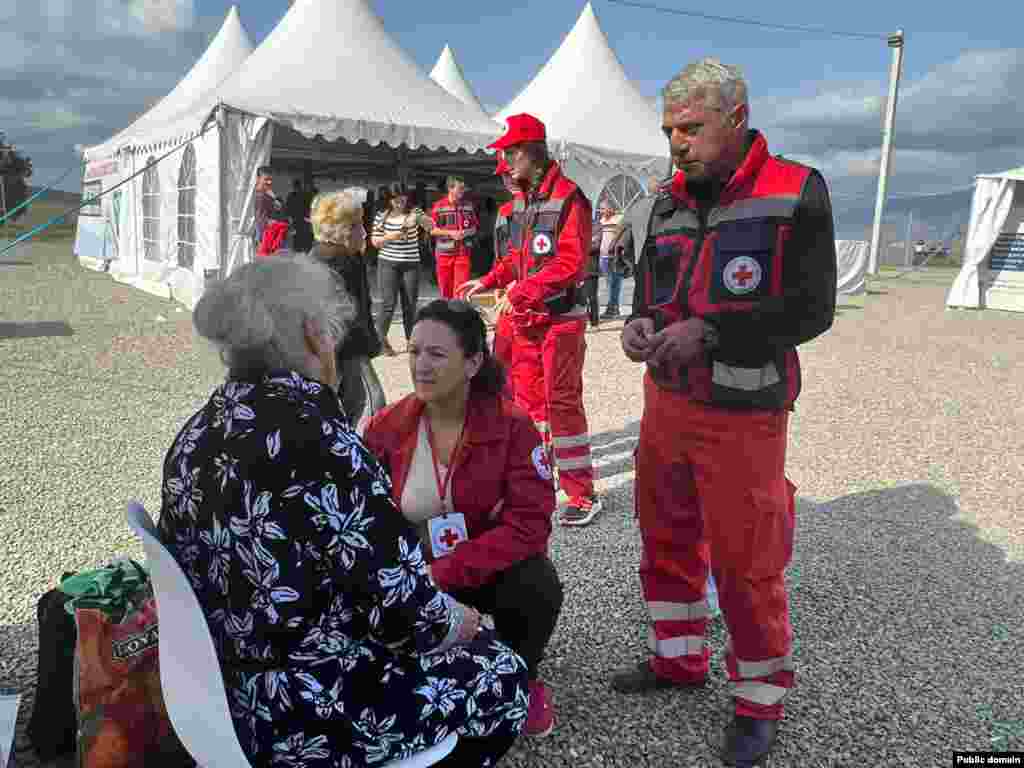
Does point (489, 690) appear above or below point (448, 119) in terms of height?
below

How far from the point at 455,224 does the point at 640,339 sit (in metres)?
6.32

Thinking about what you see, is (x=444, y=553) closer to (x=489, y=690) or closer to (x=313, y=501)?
(x=489, y=690)

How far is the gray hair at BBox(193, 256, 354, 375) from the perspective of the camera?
1.48m

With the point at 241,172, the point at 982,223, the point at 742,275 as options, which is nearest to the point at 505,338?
the point at 742,275

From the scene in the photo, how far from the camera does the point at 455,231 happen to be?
814 cm

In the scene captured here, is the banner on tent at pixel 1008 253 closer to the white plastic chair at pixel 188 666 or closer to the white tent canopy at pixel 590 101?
the white tent canopy at pixel 590 101

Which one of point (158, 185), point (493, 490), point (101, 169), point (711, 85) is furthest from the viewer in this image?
point (101, 169)

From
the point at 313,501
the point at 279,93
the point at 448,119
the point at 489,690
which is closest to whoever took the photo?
the point at 313,501

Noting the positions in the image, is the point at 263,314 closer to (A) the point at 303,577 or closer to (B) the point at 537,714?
(A) the point at 303,577

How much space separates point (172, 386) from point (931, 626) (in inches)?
224

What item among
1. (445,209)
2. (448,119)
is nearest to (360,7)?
(448,119)

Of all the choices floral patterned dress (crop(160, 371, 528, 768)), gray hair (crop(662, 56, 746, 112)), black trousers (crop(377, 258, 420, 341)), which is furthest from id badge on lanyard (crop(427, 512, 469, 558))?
black trousers (crop(377, 258, 420, 341))

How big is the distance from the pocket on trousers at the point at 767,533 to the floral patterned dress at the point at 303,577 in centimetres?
87

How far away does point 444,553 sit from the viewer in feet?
7.32
